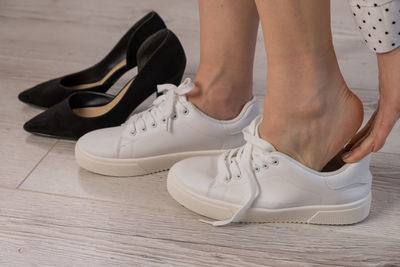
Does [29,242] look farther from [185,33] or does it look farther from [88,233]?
[185,33]

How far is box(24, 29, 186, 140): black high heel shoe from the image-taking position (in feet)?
4.04

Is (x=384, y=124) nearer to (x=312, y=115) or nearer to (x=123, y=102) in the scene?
(x=312, y=115)

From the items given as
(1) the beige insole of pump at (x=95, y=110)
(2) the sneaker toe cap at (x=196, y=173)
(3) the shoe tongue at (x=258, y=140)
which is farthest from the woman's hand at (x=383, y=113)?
(1) the beige insole of pump at (x=95, y=110)

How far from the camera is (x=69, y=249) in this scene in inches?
37.5

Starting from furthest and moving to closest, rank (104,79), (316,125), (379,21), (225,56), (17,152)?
(104,79) → (17,152) → (225,56) → (316,125) → (379,21)

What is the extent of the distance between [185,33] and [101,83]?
46cm

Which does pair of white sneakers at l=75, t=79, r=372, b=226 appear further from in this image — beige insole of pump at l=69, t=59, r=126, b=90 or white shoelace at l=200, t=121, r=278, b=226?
beige insole of pump at l=69, t=59, r=126, b=90

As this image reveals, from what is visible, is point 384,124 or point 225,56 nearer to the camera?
point 384,124

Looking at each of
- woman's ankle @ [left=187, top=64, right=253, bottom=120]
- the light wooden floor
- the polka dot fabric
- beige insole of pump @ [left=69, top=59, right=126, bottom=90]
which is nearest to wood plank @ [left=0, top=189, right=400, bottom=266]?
the light wooden floor

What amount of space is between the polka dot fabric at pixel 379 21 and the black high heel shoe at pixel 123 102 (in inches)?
19.2

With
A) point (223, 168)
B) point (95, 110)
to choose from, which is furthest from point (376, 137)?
point (95, 110)

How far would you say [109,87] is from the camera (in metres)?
1.42

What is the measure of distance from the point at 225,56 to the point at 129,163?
27 cm

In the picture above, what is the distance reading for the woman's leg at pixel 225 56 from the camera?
3.42 feet
